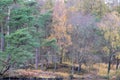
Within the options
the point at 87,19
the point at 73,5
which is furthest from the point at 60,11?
the point at 73,5

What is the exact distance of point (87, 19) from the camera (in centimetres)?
3231

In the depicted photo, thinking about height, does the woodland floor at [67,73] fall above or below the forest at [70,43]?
below

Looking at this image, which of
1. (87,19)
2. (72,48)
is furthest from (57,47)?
(87,19)

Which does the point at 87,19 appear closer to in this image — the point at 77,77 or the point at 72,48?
the point at 72,48

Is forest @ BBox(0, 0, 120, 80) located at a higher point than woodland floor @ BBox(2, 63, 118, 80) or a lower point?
higher

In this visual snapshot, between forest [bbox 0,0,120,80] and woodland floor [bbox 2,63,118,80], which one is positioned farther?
forest [bbox 0,0,120,80]

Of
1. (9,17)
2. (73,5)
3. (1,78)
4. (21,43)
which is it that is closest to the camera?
(21,43)

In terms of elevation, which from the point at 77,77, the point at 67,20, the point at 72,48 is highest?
the point at 67,20

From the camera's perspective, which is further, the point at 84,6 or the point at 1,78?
the point at 84,6

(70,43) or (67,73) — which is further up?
(70,43)

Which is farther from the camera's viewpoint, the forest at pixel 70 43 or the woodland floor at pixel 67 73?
the forest at pixel 70 43

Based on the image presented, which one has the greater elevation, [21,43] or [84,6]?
[84,6]

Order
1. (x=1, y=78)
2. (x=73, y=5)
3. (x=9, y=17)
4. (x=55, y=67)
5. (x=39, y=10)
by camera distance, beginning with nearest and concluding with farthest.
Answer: (x=1, y=78) → (x=9, y=17) → (x=55, y=67) → (x=39, y=10) → (x=73, y=5)

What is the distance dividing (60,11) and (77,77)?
24.0 feet
